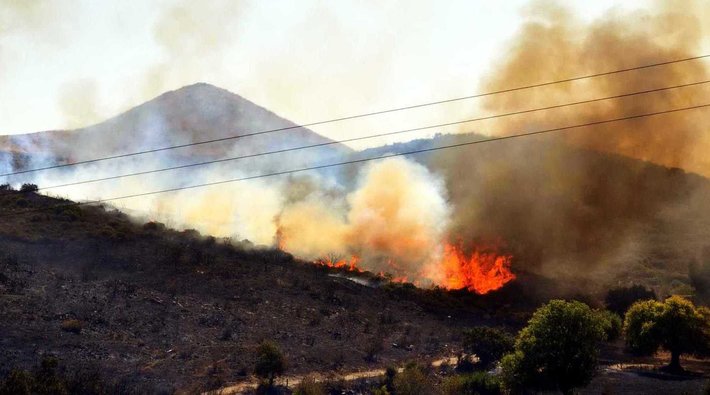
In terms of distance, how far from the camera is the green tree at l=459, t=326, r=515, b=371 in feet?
137

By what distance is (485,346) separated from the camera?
42281 millimetres

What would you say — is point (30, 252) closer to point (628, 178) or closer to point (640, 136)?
point (640, 136)

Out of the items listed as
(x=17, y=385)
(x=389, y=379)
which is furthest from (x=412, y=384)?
(x=17, y=385)

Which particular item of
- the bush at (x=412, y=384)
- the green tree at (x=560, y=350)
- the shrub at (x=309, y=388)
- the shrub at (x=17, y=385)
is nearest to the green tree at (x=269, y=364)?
the shrub at (x=309, y=388)

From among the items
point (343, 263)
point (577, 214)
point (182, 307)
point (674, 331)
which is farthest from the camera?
point (577, 214)

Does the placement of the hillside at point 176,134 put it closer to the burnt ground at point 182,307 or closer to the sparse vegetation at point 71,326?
the burnt ground at point 182,307

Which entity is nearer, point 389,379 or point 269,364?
point 269,364

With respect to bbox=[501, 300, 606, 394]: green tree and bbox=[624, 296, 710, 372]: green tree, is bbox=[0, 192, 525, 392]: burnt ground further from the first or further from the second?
bbox=[624, 296, 710, 372]: green tree

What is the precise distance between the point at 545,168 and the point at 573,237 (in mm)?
9846

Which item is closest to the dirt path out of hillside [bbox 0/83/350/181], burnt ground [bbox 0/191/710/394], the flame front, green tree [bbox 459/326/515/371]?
burnt ground [bbox 0/191/710/394]

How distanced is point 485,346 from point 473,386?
8.37 meters

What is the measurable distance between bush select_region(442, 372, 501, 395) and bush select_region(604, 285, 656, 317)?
3045 cm

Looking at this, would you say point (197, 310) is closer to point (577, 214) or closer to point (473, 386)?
point (473, 386)

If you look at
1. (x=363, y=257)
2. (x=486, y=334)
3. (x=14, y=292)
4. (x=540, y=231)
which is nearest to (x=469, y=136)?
(x=540, y=231)
